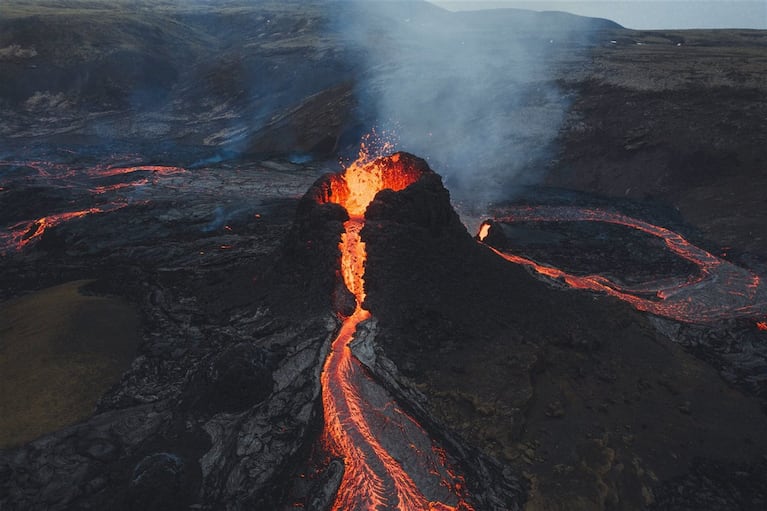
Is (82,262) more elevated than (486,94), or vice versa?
(486,94)

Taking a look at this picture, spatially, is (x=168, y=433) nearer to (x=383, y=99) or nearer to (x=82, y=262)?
(x=82, y=262)

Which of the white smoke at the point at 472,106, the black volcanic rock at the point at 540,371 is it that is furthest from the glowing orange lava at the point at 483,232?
the white smoke at the point at 472,106

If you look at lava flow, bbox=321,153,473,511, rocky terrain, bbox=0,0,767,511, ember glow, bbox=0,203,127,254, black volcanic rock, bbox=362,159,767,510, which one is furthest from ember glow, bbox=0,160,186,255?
lava flow, bbox=321,153,473,511

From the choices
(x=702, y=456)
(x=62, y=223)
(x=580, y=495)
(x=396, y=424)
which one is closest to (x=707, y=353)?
(x=702, y=456)

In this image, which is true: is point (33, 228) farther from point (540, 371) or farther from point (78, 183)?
point (540, 371)

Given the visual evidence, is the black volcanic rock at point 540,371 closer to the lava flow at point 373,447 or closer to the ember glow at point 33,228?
the lava flow at point 373,447

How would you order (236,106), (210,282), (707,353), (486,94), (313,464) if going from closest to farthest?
1. (313,464)
2. (707,353)
3. (210,282)
4. (486,94)
5. (236,106)
